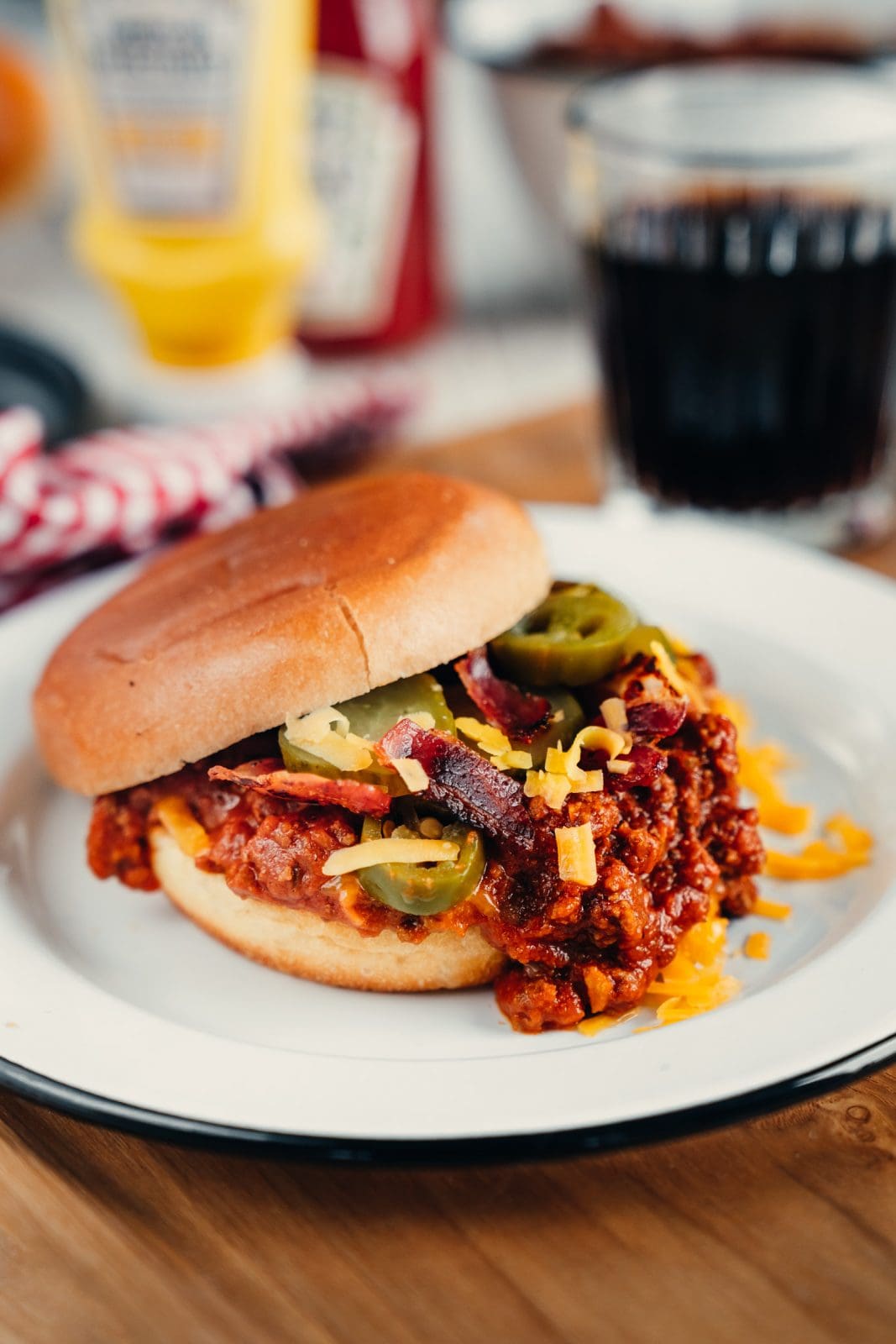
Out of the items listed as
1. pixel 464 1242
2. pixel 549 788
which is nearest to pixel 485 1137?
pixel 464 1242

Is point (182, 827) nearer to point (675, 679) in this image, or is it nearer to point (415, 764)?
point (415, 764)

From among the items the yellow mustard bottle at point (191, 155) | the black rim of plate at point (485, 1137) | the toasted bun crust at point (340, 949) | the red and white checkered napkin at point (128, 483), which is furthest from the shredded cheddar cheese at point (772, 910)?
the yellow mustard bottle at point (191, 155)

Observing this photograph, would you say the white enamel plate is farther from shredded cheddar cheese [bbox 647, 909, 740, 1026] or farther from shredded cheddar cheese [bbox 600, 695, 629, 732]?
shredded cheddar cheese [bbox 600, 695, 629, 732]

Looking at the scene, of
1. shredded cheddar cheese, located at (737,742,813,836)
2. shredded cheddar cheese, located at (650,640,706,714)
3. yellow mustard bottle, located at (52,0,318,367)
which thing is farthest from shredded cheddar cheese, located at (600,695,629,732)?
yellow mustard bottle, located at (52,0,318,367)

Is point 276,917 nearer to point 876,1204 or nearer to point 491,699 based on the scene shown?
point 491,699

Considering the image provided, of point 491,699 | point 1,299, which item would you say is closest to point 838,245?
point 491,699
